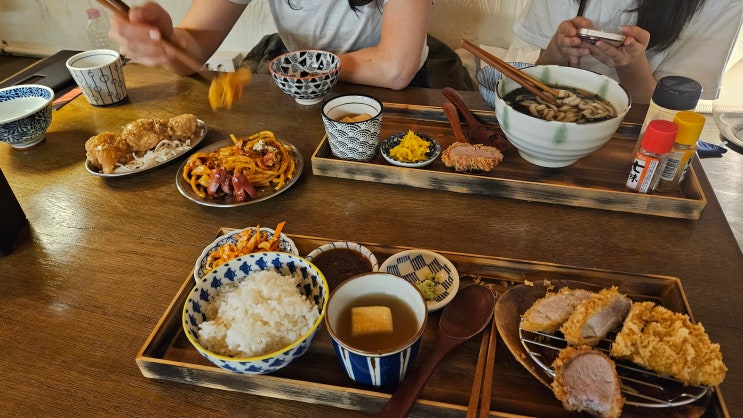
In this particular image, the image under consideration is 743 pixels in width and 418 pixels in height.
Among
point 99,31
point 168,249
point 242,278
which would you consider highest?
point 242,278

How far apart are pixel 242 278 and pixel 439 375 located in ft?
1.57

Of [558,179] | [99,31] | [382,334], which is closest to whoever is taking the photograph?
[382,334]

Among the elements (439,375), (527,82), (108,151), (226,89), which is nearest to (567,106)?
(527,82)

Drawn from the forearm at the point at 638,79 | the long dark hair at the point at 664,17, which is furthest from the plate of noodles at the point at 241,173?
the long dark hair at the point at 664,17

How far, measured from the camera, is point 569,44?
1.90 metres

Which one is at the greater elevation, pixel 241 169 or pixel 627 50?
pixel 627 50

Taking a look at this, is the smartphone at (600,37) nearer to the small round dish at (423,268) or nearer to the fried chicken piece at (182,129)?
the small round dish at (423,268)

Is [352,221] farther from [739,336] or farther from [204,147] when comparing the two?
[739,336]

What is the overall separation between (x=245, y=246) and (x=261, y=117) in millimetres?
812

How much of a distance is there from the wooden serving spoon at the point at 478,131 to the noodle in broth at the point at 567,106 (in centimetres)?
15

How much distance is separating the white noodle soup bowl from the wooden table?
0.51 feet

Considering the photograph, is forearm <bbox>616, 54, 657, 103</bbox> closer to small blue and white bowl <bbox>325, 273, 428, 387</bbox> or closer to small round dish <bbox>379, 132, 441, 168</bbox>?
small round dish <bbox>379, 132, 441, 168</bbox>

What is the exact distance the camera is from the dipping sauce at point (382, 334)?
0.88 meters

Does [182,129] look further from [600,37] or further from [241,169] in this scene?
[600,37]
